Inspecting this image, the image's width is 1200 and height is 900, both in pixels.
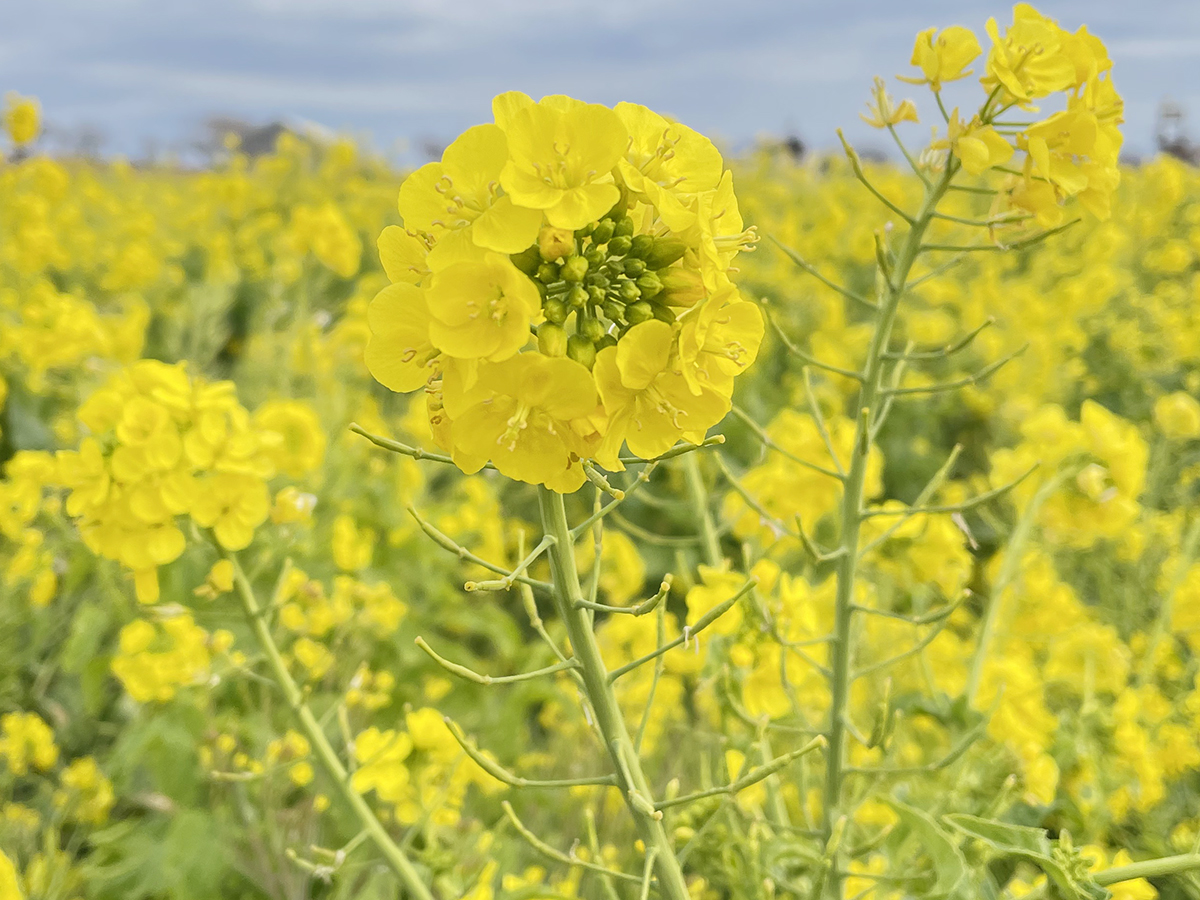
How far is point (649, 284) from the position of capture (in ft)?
2.46

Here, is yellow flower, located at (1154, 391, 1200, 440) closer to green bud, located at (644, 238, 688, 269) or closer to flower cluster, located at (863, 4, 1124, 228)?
flower cluster, located at (863, 4, 1124, 228)

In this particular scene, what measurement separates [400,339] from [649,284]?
236 mm

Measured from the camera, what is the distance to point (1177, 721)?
95.7 inches

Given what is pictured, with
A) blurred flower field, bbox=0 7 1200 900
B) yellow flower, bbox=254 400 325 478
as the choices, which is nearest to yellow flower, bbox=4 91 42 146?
blurred flower field, bbox=0 7 1200 900

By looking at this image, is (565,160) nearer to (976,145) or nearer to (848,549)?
(976,145)

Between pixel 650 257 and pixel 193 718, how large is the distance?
81.6 inches

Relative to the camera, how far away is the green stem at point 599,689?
83 cm

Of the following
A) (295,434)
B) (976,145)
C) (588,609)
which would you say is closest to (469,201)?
(588,609)

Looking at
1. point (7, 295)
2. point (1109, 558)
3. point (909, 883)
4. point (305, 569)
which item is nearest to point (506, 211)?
point (909, 883)

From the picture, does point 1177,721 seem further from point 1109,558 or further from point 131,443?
point 131,443

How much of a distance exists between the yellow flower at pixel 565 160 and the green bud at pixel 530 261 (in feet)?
0.16

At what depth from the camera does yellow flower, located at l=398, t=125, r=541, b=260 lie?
71 centimetres

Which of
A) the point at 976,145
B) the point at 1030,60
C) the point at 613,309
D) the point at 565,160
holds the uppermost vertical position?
the point at 1030,60

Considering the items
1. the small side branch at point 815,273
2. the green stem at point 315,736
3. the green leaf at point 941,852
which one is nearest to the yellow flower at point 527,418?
the small side branch at point 815,273
